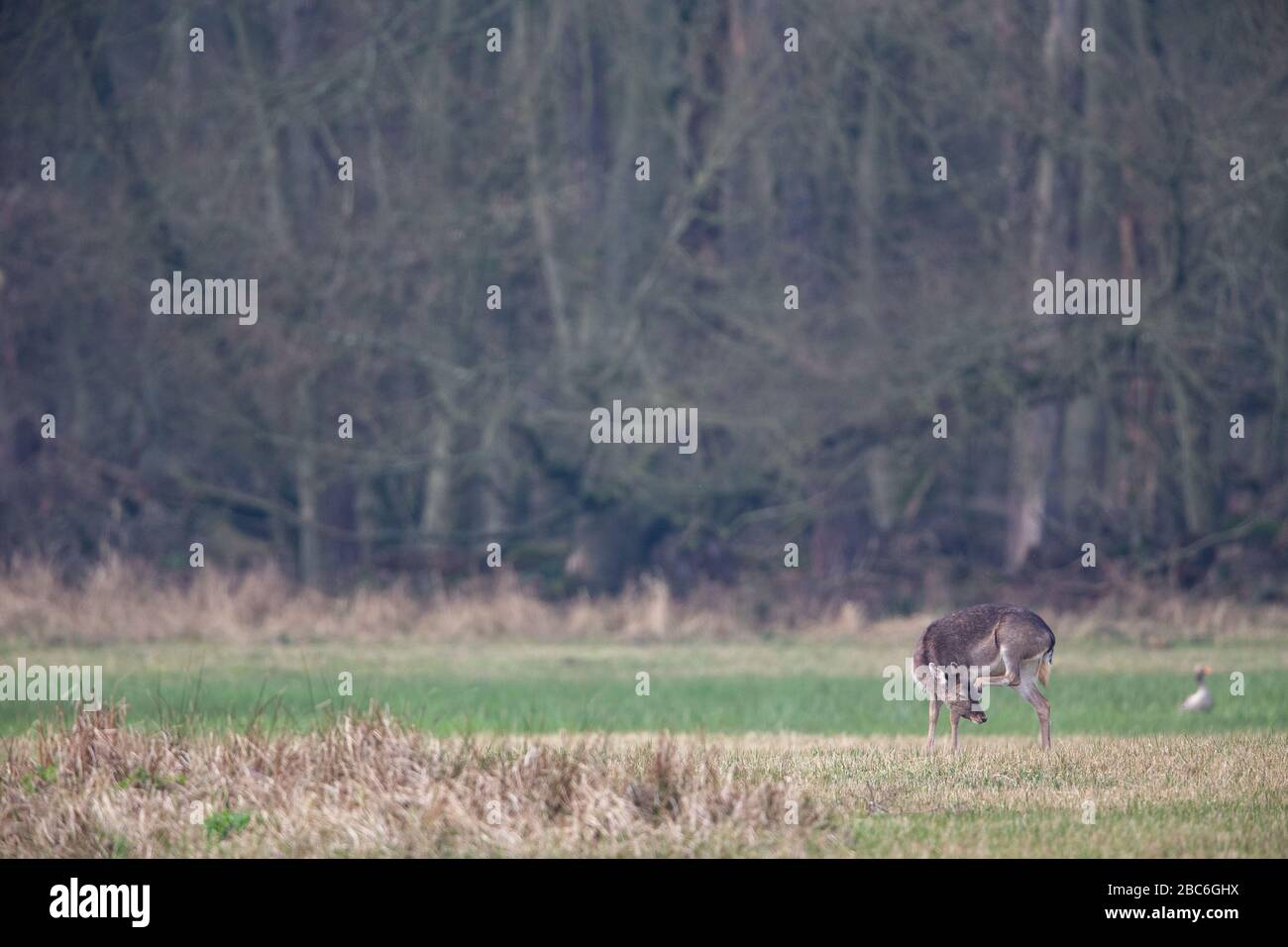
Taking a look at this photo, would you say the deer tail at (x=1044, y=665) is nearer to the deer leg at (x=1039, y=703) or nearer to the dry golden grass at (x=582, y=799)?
the deer leg at (x=1039, y=703)

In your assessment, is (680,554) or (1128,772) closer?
(1128,772)

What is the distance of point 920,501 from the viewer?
3503 cm

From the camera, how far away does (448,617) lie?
91.0ft

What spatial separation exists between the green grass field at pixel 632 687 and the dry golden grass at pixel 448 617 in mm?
1019

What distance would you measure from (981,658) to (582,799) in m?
3.46

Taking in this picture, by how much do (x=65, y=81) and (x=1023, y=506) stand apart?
62.3 feet

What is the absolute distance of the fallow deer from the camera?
40.0 feet

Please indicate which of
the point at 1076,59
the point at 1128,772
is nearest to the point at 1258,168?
the point at 1076,59

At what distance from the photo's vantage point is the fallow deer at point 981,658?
480 inches
